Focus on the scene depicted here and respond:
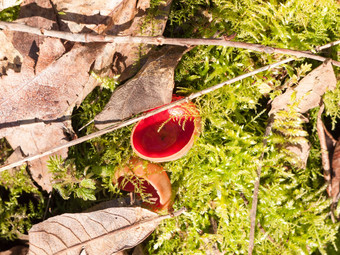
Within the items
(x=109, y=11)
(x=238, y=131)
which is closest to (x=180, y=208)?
(x=238, y=131)

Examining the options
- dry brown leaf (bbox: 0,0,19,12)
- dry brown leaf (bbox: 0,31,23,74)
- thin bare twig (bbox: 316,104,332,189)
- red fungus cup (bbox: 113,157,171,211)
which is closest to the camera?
dry brown leaf (bbox: 0,0,19,12)

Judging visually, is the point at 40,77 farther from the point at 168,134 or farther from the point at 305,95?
the point at 305,95

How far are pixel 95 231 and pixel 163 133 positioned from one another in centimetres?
89

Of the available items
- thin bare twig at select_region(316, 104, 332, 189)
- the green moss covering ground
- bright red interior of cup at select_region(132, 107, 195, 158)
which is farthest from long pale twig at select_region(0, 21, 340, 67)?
thin bare twig at select_region(316, 104, 332, 189)

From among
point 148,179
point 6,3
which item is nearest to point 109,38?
point 6,3

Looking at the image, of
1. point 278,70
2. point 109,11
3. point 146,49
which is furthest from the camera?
point 278,70

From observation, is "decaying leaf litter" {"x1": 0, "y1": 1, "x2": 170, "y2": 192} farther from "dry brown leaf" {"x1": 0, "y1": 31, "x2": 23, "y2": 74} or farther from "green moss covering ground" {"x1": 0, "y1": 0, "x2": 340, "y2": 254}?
"green moss covering ground" {"x1": 0, "y1": 0, "x2": 340, "y2": 254}

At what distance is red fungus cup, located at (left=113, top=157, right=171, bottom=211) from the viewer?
2.37 m

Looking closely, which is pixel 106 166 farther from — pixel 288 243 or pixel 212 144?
pixel 288 243

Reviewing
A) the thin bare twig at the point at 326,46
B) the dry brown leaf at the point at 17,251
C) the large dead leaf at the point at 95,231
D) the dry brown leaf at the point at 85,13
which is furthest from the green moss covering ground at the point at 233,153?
the dry brown leaf at the point at 85,13

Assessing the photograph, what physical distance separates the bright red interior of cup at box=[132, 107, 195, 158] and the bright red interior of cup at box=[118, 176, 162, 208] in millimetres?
226

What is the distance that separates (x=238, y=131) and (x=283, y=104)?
379mm

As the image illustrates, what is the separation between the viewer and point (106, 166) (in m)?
2.49

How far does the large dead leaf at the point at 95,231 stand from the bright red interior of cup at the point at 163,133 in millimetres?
482
